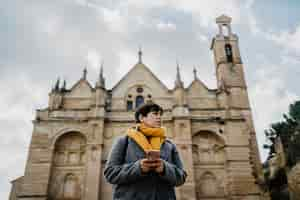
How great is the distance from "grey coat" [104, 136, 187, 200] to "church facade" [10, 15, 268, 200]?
16.2m

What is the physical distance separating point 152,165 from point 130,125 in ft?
61.0

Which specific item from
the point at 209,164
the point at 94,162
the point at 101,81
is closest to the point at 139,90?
the point at 101,81

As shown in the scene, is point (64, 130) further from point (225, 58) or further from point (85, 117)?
point (225, 58)

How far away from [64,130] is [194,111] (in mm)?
9898

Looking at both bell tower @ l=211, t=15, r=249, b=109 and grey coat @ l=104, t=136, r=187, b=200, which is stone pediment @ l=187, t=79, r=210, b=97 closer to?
bell tower @ l=211, t=15, r=249, b=109

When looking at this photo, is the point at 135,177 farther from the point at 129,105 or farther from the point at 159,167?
the point at 129,105

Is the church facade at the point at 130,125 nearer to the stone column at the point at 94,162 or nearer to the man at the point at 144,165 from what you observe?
the stone column at the point at 94,162

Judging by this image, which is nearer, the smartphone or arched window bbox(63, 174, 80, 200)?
the smartphone

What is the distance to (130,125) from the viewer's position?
Result: 21.2 meters

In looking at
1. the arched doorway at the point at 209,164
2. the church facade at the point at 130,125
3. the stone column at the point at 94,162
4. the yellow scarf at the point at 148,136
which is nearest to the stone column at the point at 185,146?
the church facade at the point at 130,125

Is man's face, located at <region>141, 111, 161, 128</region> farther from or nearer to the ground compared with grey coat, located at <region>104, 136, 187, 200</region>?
farther from the ground

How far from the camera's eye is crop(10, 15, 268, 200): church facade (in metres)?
18.9

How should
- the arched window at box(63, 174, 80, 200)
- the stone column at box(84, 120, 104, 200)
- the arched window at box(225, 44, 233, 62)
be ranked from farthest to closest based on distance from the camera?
the arched window at box(225, 44, 233, 62)
the arched window at box(63, 174, 80, 200)
the stone column at box(84, 120, 104, 200)

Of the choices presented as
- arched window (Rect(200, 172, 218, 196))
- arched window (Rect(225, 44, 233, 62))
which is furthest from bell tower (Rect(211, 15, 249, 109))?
arched window (Rect(200, 172, 218, 196))
